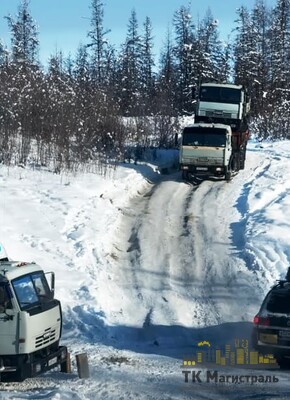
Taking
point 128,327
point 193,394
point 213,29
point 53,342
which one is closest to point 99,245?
point 128,327

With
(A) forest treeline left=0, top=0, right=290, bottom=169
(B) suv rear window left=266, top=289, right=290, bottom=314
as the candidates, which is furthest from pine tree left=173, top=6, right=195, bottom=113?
(B) suv rear window left=266, top=289, right=290, bottom=314

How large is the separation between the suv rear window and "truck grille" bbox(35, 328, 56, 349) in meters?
3.86

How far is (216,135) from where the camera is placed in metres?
30.4

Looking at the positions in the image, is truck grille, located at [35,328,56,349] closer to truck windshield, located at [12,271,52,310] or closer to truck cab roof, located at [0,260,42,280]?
truck windshield, located at [12,271,52,310]

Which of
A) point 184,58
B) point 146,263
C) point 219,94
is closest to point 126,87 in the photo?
point 184,58

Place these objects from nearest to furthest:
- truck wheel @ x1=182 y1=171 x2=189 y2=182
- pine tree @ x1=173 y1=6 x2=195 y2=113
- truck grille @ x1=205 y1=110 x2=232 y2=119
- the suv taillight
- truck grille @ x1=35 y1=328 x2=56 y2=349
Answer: truck grille @ x1=35 y1=328 x2=56 y2=349 < the suv taillight < truck wheel @ x1=182 y1=171 x2=189 y2=182 < truck grille @ x1=205 y1=110 x2=232 y2=119 < pine tree @ x1=173 y1=6 x2=195 y2=113

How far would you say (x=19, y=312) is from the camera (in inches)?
468

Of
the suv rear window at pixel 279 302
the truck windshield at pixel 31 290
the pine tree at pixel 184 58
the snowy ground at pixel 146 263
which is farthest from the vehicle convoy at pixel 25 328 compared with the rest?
the pine tree at pixel 184 58

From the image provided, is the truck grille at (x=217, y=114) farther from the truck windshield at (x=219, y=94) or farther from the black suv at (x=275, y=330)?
the black suv at (x=275, y=330)

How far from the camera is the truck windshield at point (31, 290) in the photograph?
12.1 meters

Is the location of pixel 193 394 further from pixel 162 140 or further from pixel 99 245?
pixel 162 140

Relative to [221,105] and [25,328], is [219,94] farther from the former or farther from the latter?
[25,328]

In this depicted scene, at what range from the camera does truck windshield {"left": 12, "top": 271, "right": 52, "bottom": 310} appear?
39.9ft

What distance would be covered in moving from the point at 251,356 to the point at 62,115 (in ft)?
65.6
